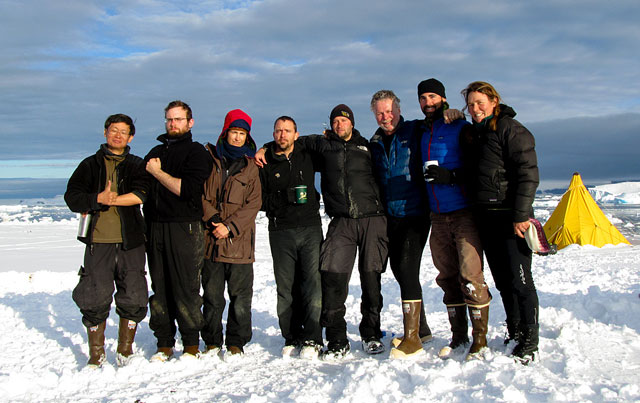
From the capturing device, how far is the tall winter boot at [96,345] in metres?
4.11

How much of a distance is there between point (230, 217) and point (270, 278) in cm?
526

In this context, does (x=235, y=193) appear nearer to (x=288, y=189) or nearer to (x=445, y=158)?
(x=288, y=189)

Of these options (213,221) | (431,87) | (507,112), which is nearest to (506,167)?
(507,112)

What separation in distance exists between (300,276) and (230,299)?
648 millimetres

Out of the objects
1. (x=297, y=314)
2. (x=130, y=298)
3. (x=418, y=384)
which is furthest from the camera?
(x=297, y=314)

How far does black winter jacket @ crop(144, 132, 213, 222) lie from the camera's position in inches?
163

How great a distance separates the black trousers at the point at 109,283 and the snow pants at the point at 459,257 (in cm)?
250

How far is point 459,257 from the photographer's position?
3895 mm

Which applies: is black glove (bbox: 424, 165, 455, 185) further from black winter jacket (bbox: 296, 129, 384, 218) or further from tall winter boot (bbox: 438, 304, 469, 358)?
tall winter boot (bbox: 438, 304, 469, 358)

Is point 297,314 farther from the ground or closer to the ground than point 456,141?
closer to the ground

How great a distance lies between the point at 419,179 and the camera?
13.6ft

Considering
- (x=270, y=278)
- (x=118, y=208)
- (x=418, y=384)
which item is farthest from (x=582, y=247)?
(x=118, y=208)

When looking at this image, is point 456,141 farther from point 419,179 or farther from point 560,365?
point 560,365

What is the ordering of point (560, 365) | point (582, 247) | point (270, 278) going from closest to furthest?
point (560, 365) < point (270, 278) < point (582, 247)
